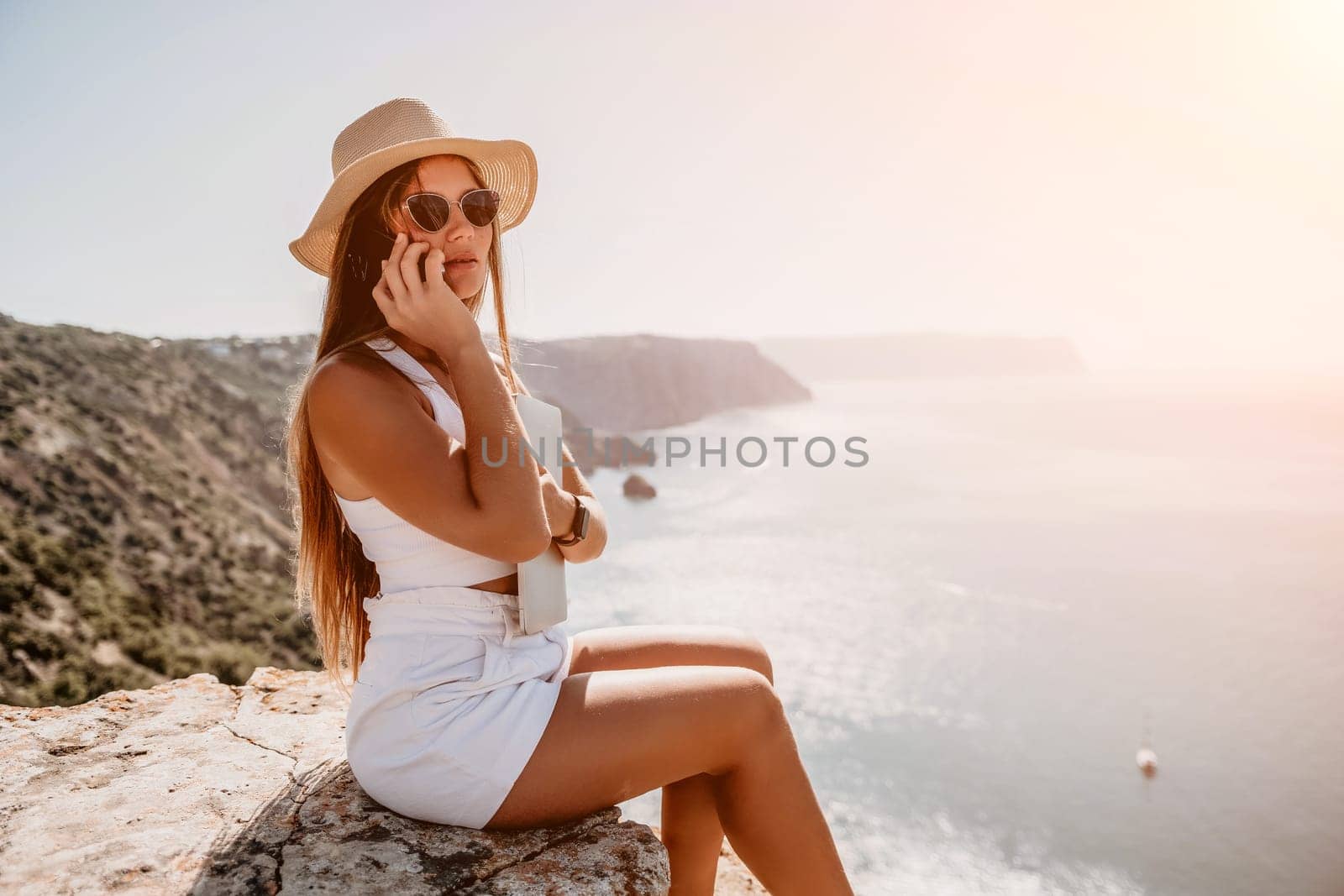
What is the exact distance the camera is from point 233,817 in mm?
1721

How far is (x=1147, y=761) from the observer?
25.2m

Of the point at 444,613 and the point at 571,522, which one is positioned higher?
the point at 571,522

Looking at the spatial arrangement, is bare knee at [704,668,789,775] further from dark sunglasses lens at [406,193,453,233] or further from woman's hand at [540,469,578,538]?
dark sunglasses lens at [406,193,453,233]

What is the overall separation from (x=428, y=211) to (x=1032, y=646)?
119 feet

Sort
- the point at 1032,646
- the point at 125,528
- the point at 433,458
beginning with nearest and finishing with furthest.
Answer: the point at 433,458 < the point at 125,528 < the point at 1032,646

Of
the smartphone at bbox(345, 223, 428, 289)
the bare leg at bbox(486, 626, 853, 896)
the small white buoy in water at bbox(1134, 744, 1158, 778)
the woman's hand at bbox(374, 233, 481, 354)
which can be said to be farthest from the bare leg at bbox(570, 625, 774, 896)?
the small white buoy in water at bbox(1134, 744, 1158, 778)

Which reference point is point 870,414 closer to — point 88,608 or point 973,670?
point 973,670

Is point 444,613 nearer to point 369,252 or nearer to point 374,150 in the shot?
point 369,252

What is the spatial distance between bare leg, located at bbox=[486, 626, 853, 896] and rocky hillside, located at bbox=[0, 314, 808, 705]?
1017 millimetres

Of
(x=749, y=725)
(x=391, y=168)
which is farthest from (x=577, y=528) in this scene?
(x=391, y=168)

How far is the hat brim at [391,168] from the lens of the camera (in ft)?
5.28

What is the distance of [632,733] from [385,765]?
50 cm

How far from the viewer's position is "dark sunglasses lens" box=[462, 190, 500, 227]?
1.71m

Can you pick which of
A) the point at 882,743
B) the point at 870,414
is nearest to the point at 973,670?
the point at 882,743
